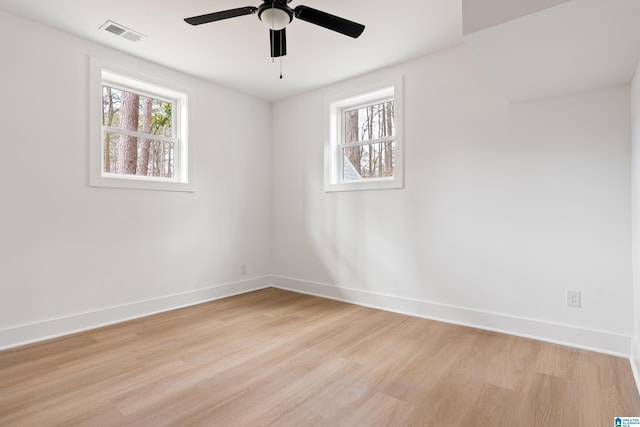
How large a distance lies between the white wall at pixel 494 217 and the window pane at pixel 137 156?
1840 mm

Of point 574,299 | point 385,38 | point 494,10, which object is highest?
point 385,38

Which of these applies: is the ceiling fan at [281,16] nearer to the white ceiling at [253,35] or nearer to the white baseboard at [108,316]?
the white ceiling at [253,35]

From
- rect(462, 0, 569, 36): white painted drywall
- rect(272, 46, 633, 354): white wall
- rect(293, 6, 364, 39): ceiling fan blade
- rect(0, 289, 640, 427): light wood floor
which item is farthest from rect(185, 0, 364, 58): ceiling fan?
rect(0, 289, 640, 427): light wood floor

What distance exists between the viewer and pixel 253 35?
9.20 feet

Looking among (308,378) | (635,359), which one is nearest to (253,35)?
(308,378)

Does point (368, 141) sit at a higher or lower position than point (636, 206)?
higher

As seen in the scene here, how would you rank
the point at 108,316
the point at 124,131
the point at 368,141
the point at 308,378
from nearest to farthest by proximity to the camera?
the point at 308,378 → the point at 108,316 → the point at 124,131 → the point at 368,141

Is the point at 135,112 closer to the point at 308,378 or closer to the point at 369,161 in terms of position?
the point at 369,161

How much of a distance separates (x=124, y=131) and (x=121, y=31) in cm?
90

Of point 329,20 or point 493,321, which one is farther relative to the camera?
point 493,321

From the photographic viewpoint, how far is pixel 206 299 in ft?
12.4

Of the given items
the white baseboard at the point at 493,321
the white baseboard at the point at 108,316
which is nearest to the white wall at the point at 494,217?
the white baseboard at the point at 493,321

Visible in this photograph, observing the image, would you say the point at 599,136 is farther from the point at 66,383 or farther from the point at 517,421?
the point at 66,383

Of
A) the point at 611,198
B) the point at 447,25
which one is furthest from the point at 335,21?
the point at 611,198
